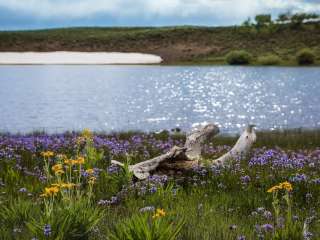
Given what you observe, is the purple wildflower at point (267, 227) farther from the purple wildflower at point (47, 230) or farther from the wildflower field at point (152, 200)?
the purple wildflower at point (47, 230)

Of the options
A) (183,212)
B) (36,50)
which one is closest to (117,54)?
(36,50)

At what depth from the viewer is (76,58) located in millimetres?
121312

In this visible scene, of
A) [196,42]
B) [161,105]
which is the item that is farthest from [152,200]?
[196,42]

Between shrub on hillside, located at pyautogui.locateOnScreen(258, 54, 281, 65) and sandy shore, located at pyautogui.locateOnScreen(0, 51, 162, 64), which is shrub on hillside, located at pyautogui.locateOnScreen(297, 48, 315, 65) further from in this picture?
sandy shore, located at pyautogui.locateOnScreen(0, 51, 162, 64)

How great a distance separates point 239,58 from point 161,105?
193 feet

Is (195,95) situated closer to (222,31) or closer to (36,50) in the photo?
(36,50)

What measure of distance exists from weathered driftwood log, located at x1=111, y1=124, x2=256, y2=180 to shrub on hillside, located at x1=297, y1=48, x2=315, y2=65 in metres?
84.3

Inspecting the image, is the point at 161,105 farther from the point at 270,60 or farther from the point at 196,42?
the point at 196,42

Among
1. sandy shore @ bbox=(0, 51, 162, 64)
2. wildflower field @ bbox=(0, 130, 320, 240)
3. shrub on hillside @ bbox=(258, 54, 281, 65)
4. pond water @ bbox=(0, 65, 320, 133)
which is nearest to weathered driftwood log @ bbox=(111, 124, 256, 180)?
wildflower field @ bbox=(0, 130, 320, 240)

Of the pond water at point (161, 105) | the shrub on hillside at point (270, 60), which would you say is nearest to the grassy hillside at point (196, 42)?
the shrub on hillside at point (270, 60)

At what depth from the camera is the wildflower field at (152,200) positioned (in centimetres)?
608

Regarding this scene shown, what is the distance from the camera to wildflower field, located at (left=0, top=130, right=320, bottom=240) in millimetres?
6082

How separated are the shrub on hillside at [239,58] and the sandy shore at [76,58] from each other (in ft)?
52.2

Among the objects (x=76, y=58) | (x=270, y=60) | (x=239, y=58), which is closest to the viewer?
(x=270, y=60)
